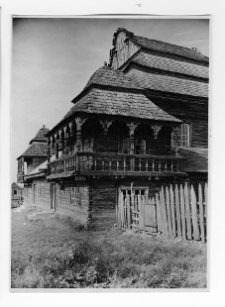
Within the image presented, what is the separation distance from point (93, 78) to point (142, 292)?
4981 millimetres

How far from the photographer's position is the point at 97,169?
25.3 feet

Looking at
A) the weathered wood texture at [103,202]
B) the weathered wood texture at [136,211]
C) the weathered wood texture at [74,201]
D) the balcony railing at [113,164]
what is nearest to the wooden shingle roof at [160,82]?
the balcony railing at [113,164]

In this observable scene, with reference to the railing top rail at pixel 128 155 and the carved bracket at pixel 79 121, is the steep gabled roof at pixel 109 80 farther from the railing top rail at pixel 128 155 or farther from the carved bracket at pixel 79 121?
the railing top rail at pixel 128 155

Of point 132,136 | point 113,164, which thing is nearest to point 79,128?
point 113,164

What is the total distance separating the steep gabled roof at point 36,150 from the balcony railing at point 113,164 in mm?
607

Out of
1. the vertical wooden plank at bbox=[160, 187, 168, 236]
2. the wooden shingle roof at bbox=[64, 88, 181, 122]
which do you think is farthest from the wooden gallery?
the vertical wooden plank at bbox=[160, 187, 168, 236]

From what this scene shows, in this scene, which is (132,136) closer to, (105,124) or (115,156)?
(115,156)

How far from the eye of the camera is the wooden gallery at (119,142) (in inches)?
301

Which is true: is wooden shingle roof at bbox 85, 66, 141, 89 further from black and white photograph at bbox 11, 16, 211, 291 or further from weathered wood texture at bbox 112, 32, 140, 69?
weathered wood texture at bbox 112, 32, 140, 69

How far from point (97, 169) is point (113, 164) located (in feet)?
1.81

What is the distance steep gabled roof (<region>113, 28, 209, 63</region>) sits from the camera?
7.60m

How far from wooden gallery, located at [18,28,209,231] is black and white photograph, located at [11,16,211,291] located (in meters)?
0.03

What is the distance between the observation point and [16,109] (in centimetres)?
718
